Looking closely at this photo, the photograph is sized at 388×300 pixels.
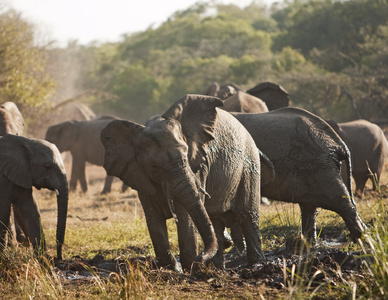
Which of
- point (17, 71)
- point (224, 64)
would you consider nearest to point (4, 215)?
point (17, 71)

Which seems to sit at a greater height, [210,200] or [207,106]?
[207,106]

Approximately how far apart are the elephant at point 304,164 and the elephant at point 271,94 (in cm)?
391

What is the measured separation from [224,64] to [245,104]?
2941 cm

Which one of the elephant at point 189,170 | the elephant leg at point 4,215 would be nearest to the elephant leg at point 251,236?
the elephant at point 189,170

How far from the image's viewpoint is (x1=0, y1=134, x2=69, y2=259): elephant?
22.7 ft

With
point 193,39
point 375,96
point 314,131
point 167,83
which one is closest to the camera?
point 314,131

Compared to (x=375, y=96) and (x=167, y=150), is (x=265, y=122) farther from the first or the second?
(x=375, y=96)

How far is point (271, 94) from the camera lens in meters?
11.4

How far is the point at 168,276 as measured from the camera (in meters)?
5.40

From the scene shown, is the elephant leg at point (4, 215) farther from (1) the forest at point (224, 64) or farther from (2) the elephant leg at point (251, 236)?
(1) the forest at point (224, 64)

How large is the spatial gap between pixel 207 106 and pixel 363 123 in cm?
695

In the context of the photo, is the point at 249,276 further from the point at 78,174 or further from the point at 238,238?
the point at 78,174

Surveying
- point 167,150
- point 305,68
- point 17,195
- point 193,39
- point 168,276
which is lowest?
point 168,276

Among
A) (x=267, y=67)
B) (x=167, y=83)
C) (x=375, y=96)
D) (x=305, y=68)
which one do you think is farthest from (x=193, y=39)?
(x=375, y=96)
